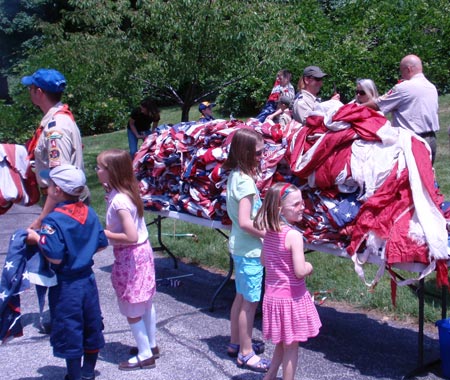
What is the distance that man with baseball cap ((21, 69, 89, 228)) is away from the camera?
500 centimetres

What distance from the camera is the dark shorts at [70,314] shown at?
4.11 m

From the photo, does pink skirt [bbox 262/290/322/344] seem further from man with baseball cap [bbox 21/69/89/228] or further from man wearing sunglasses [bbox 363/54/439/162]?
man wearing sunglasses [bbox 363/54/439/162]

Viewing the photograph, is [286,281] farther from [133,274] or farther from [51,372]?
[51,372]

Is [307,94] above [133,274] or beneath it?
above

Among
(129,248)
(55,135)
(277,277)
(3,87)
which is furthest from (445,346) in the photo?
(3,87)

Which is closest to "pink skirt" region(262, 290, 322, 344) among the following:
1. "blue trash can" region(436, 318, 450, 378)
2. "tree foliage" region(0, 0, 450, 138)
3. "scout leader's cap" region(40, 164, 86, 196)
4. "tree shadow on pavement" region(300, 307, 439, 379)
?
"tree shadow on pavement" region(300, 307, 439, 379)

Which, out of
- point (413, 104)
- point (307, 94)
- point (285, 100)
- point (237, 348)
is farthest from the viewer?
point (285, 100)

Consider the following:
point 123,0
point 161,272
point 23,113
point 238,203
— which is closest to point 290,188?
point 238,203

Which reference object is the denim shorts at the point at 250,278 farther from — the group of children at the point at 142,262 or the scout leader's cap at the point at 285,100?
the scout leader's cap at the point at 285,100

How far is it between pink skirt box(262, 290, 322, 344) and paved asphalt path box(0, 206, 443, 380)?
0.57 meters

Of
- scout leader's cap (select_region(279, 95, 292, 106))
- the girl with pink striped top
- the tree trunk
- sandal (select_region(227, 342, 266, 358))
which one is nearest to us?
the girl with pink striped top

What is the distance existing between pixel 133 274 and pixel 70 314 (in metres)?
0.61

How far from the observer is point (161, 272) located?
23.9 ft

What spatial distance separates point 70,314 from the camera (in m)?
4.11
